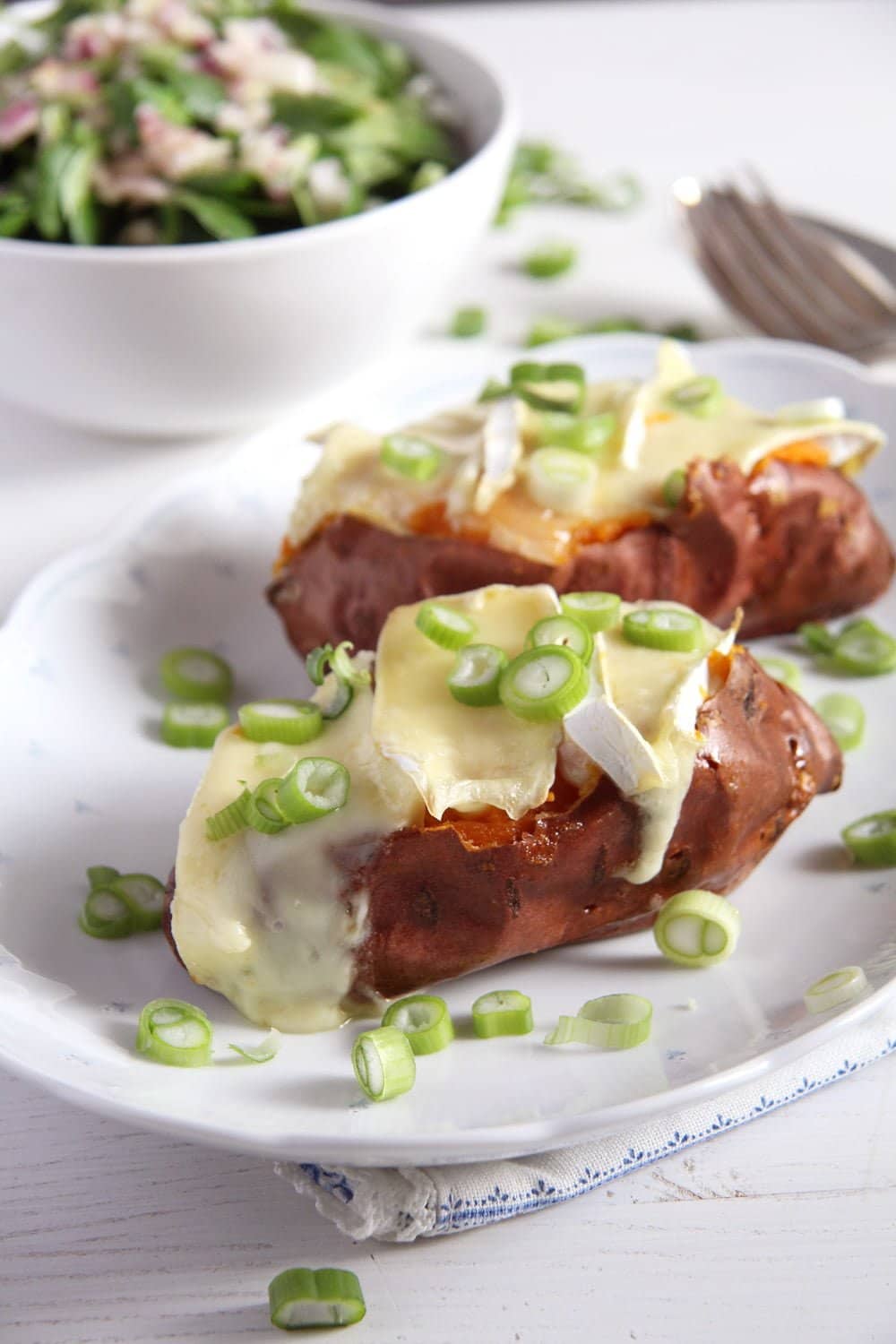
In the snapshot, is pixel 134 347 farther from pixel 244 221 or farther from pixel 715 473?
pixel 715 473

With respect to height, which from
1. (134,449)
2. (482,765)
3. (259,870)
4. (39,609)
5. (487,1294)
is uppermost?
(482,765)

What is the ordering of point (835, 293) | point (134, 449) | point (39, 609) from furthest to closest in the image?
point (835, 293) < point (134, 449) < point (39, 609)

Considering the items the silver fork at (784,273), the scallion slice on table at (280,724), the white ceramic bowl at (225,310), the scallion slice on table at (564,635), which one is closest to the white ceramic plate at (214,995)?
the white ceramic bowl at (225,310)

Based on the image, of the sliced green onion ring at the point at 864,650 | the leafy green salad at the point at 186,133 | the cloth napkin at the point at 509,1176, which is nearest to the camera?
the cloth napkin at the point at 509,1176

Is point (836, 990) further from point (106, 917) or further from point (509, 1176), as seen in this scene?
point (106, 917)

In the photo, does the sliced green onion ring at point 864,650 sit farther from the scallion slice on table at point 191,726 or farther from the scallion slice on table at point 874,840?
the scallion slice on table at point 191,726

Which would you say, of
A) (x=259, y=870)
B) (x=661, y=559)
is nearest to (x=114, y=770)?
(x=259, y=870)

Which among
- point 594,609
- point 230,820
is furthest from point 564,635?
point 230,820
